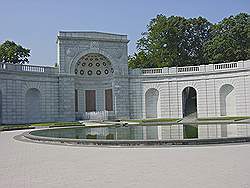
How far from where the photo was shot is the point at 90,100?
158ft

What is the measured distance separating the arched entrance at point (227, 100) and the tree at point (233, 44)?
370 inches

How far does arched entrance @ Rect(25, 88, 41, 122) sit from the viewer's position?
136 ft

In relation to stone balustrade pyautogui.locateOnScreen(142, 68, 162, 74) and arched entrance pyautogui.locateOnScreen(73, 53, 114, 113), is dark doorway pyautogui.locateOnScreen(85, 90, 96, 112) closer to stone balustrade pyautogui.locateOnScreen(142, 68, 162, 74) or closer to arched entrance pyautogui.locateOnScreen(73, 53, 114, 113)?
arched entrance pyautogui.locateOnScreen(73, 53, 114, 113)

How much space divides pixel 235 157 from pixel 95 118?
34471 mm

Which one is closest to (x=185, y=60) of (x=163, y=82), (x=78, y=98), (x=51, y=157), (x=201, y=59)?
(x=201, y=59)

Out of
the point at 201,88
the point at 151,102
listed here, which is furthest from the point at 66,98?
the point at 201,88

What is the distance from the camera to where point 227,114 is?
1651 inches

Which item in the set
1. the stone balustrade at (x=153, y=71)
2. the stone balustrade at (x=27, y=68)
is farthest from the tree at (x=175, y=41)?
the stone balustrade at (x=27, y=68)

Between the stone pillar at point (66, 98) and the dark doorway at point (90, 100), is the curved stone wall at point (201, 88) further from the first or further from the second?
the stone pillar at point (66, 98)

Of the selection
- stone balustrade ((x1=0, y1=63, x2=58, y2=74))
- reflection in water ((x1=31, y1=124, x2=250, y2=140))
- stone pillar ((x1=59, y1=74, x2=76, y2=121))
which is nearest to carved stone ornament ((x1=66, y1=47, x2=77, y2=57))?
stone balustrade ((x1=0, y1=63, x2=58, y2=74))

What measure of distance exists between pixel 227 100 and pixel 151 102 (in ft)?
35.5

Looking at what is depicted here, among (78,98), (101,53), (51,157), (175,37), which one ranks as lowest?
(51,157)

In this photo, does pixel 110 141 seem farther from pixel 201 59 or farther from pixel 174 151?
pixel 201 59

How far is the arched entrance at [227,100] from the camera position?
4159 cm
